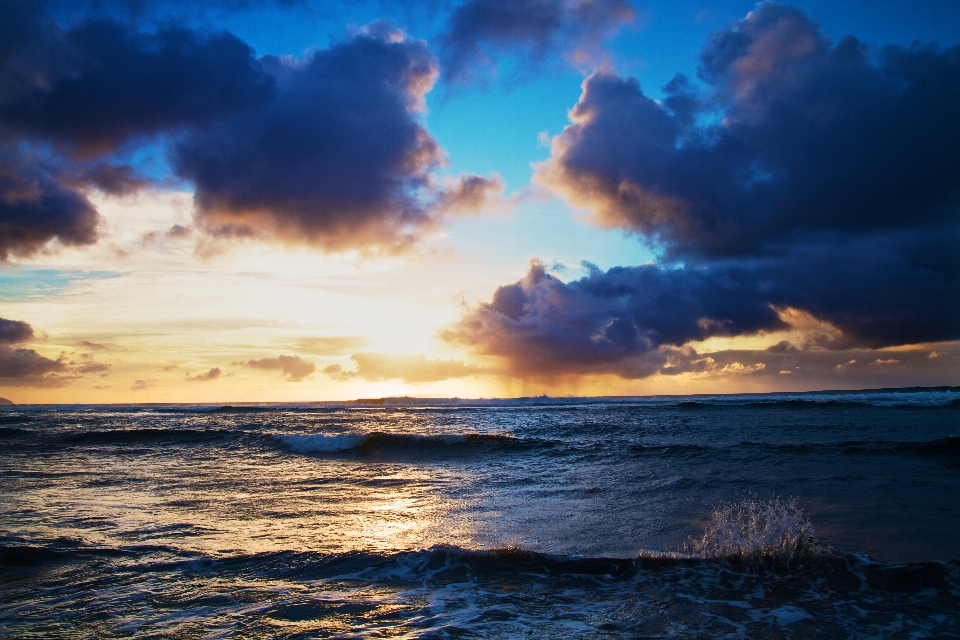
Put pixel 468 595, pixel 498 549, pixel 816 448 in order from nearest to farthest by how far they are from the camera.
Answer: pixel 468 595
pixel 498 549
pixel 816 448

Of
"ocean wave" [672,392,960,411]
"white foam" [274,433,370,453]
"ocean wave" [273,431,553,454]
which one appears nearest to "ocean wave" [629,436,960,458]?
"ocean wave" [273,431,553,454]

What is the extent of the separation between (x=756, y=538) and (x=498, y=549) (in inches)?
160

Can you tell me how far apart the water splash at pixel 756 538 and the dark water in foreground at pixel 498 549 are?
0.13ft

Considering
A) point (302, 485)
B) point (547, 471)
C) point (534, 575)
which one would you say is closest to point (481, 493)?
point (547, 471)

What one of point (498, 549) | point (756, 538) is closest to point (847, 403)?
point (756, 538)

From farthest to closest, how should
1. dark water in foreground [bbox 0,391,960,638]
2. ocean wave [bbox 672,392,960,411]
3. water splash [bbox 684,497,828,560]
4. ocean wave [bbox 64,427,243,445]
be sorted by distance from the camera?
ocean wave [bbox 672,392,960,411]
ocean wave [bbox 64,427,243,445]
water splash [bbox 684,497,828,560]
dark water in foreground [bbox 0,391,960,638]

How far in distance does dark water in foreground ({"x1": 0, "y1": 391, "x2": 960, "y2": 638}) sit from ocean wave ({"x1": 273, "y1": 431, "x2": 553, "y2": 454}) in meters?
5.76

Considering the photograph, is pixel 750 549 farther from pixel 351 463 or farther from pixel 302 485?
pixel 351 463

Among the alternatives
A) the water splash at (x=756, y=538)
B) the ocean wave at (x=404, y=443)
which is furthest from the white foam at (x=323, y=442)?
the water splash at (x=756, y=538)

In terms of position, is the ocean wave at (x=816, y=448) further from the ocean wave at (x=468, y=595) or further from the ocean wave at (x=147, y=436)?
the ocean wave at (x=147, y=436)

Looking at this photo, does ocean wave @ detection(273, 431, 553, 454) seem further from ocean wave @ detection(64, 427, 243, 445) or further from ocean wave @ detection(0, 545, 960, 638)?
ocean wave @ detection(0, 545, 960, 638)

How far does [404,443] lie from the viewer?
1027 inches

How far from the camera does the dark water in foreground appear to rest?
598 centimetres

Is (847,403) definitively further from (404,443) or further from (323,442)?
(323,442)
